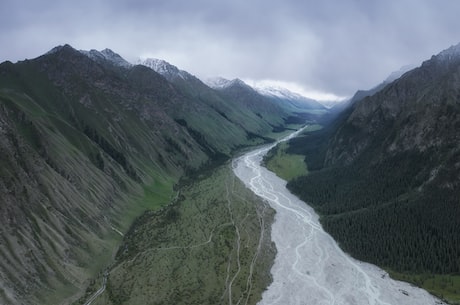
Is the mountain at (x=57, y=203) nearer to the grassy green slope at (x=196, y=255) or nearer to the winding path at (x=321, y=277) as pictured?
the grassy green slope at (x=196, y=255)

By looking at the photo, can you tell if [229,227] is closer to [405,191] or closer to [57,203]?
[57,203]

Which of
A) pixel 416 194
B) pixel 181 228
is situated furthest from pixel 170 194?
pixel 416 194

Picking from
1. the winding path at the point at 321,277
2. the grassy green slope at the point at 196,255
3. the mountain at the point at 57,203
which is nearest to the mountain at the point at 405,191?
the winding path at the point at 321,277

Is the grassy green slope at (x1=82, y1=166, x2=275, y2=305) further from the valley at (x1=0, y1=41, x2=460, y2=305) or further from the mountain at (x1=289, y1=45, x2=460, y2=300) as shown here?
the mountain at (x1=289, y1=45, x2=460, y2=300)

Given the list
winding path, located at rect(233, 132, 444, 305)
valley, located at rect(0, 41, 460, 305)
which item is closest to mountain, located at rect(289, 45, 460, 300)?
valley, located at rect(0, 41, 460, 305)

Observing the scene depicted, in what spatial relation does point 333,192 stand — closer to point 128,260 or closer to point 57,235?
point 128,260

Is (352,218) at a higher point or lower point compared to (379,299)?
higher
